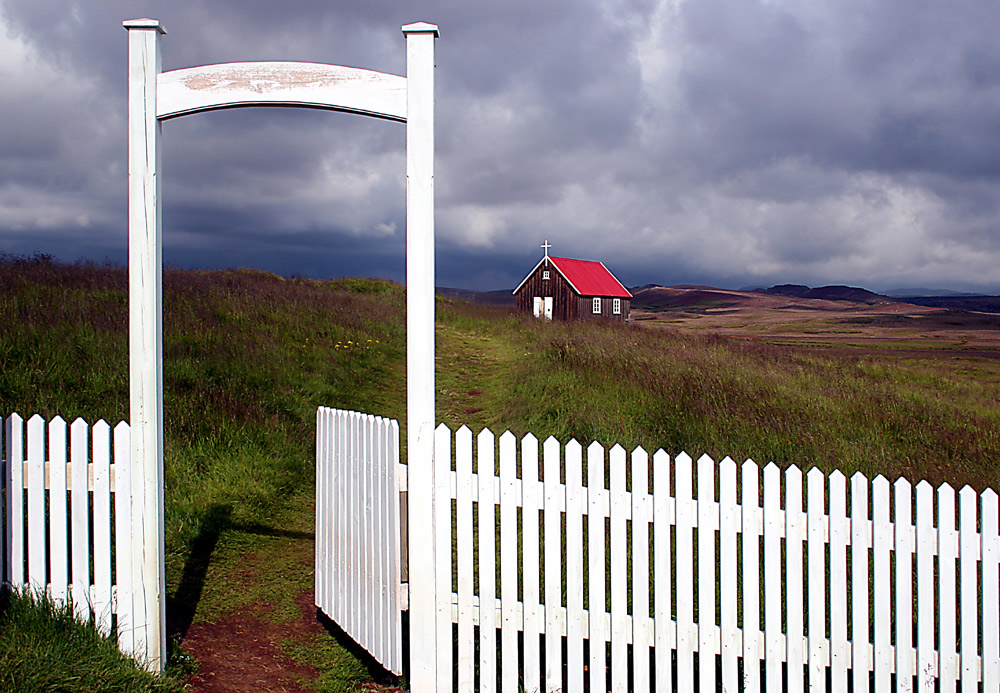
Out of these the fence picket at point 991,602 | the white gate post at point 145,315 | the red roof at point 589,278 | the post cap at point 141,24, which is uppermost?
the red roof at point 589,278

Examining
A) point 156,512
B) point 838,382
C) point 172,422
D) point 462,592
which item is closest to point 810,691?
point 462,592

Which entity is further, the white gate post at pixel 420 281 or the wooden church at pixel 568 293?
the wooden church at pixel 568 293

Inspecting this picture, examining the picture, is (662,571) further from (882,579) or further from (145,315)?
(145,315)

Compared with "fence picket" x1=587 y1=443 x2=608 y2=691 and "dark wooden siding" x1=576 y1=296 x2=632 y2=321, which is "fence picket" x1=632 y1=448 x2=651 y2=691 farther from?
"dark wooden siding" x1=576 y1=296 x2=632 y2=321

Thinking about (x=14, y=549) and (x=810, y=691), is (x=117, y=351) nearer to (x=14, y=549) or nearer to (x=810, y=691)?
(x=14, y=549)

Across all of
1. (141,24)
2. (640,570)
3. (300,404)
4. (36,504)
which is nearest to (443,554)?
(640,570)

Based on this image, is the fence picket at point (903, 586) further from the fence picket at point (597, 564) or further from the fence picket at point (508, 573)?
the fence picket at point (508, 573)

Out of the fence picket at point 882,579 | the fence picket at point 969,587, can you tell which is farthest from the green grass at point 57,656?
the fence picket at point 969,587

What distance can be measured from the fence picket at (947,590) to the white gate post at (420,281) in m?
2.48

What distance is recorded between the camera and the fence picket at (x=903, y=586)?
132 inches

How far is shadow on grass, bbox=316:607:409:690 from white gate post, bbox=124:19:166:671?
105cm

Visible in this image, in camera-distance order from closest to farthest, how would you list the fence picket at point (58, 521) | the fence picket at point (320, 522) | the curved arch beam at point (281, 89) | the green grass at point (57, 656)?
the green grass at point (57, 656), the curved arch beam at point (281, 89), the fence picket at point (58, 521), the fence picket at point (320, 522)

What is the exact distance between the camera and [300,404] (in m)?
Answer: 9.05

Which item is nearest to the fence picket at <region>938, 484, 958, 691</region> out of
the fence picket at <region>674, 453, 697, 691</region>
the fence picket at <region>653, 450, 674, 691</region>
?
the fence picket at <region>674, 453, 697, 691</region>
